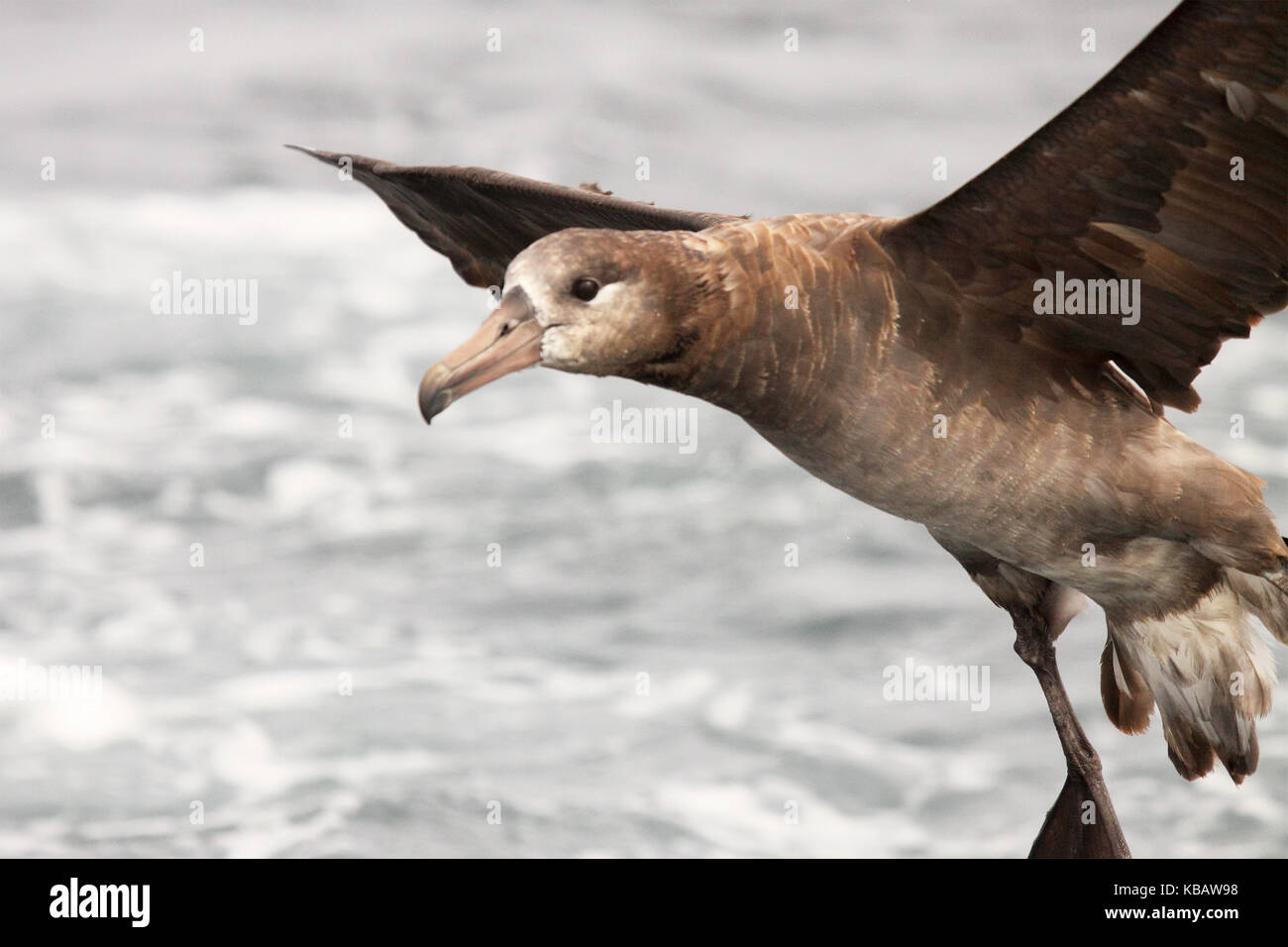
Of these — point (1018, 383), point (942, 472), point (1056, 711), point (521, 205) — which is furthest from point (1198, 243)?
point (521, 205)

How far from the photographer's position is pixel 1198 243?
14.1 ft

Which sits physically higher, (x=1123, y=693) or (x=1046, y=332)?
(x=1046, y=332)

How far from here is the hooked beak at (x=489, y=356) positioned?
3686 millimetres

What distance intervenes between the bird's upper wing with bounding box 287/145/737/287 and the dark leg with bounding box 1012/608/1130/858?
164 cm

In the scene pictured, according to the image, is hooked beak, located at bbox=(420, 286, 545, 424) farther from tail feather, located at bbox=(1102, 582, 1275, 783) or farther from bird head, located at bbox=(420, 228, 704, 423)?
tail feather, located at bbox=(1102, 582, 1275, 783)

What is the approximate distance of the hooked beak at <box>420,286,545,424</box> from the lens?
3686mm

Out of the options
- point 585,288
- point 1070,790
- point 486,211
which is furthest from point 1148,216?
point 486,211

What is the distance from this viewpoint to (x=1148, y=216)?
421cm

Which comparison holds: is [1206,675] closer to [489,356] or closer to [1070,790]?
[1070,790]

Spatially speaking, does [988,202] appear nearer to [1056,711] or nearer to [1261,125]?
[1261,125]

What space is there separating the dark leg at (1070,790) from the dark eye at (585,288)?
2104 millimetres

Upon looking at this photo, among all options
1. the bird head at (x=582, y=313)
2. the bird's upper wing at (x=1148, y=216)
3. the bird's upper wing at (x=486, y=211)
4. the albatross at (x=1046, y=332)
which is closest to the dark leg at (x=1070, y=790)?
the albatross at (x=1046, y=332)

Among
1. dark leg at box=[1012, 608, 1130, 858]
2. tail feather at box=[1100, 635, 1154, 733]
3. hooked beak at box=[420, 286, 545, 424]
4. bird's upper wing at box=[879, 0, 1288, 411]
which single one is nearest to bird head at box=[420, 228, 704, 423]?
hooked beak at box=[420, 286, 545, 424]

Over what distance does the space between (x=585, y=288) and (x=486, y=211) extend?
5.65ft
